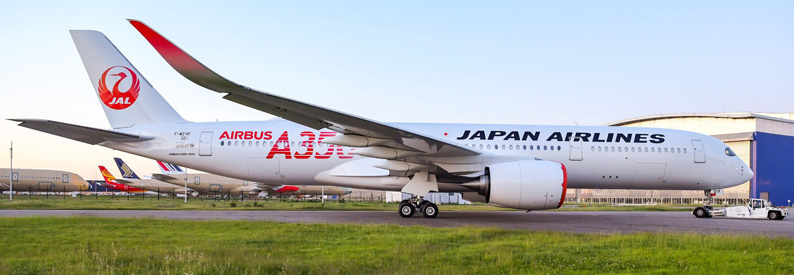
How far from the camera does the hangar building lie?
48.8 m

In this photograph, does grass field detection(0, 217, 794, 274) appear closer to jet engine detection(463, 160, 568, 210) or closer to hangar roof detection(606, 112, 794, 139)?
jet engine detection(463, 160, 568, 210)

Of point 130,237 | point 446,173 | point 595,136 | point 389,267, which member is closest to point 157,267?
point 389,267

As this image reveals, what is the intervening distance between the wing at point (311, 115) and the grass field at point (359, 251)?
2298 millimetres

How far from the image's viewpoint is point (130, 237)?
9.91m

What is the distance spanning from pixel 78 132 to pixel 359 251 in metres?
11.6

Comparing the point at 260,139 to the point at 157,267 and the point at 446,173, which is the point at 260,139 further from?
the point at 157,267

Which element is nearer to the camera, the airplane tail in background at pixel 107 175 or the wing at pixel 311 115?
the wing at pixel 311 115

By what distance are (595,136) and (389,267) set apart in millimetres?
13235

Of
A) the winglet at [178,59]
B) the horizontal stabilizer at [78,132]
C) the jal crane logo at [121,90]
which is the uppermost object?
the jal crane logo at [121,90]

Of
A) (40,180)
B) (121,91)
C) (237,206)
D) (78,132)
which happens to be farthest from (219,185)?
(78,132)

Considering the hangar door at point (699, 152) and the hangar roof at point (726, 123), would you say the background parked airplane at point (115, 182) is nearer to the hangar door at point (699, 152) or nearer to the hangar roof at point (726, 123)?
the hangar roof at point (726, 123)

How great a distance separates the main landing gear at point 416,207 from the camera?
54.7ft

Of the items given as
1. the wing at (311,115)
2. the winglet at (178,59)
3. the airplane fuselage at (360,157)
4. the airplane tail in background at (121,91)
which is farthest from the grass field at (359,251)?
the airplane tail in background at (121,91)

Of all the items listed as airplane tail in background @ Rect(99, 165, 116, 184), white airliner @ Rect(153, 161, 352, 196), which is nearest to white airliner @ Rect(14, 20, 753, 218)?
white airliner @ Rect(153, 161, 352, 196)
